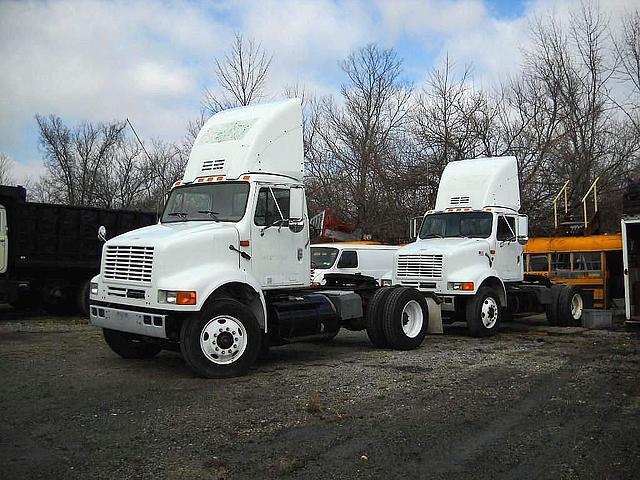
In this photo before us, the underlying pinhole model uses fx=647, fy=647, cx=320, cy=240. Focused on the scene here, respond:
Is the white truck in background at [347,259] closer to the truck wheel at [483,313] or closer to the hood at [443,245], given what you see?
the hood at [443,245]

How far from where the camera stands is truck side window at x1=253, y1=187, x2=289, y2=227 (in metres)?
9.07

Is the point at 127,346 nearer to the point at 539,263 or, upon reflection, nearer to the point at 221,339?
the point at 221,339

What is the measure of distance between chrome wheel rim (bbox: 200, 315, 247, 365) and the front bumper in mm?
524

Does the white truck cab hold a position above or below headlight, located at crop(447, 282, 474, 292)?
above

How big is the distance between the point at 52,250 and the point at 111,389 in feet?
29.0

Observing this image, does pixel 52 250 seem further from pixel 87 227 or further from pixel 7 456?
pixel 7 456

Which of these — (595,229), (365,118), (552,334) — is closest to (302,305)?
(552,334)

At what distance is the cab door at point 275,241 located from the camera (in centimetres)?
904

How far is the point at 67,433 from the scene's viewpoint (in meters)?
5.78

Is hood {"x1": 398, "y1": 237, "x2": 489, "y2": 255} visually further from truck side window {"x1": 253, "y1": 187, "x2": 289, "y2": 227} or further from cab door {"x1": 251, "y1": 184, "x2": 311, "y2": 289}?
truck side window {"x1": 253, "y1": 187, "x2": 289, "y2": 227}

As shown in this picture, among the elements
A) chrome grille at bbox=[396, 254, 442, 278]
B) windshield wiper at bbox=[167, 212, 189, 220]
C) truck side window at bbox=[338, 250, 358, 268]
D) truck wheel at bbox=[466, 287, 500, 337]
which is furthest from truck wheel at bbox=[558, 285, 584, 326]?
windshield wiper at bbox=[167, 212, 189, 220]

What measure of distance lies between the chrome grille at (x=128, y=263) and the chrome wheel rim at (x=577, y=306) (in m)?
10.7

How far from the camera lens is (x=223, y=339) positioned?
26.7 ft

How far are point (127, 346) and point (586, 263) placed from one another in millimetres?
13355
